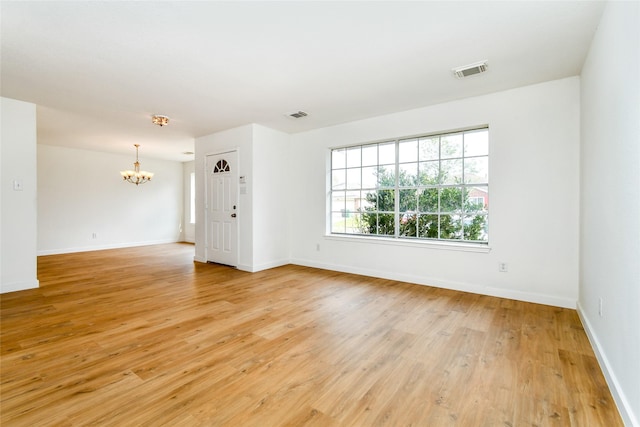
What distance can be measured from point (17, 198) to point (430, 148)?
5732 mm

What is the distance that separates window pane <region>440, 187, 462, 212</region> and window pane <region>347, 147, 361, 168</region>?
5.04 ft

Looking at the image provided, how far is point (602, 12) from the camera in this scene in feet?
6.98

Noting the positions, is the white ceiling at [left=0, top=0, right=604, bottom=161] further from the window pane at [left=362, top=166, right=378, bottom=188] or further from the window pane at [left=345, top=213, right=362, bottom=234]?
the window pane at [left=345, top=213, right=362, bottom=234]

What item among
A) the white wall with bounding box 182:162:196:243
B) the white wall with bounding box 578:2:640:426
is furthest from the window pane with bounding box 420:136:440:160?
the white wall with bounding box 182:162:196:243

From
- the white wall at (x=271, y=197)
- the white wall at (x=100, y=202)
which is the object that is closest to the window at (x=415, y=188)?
the white wall at (x=271, y=197)

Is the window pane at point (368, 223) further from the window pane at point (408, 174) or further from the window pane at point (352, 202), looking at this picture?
the window pane at point (408, 174)

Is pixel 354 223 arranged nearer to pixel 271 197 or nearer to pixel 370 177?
pixel 370 177

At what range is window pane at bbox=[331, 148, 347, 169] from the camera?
5230 millimetres

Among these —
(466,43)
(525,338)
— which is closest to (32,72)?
(466,43)

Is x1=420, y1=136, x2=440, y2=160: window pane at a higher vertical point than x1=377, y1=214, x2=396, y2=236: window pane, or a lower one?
higher

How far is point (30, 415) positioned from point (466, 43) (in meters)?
3.94

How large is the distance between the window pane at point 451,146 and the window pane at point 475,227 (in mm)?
888

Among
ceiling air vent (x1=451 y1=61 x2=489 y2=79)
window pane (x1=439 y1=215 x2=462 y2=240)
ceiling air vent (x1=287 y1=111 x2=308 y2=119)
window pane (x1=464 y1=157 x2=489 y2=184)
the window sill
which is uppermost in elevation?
ceiling air vent (x1=287 y1=111 x2=308 y2=119)

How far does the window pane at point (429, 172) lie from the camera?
4184 mm
